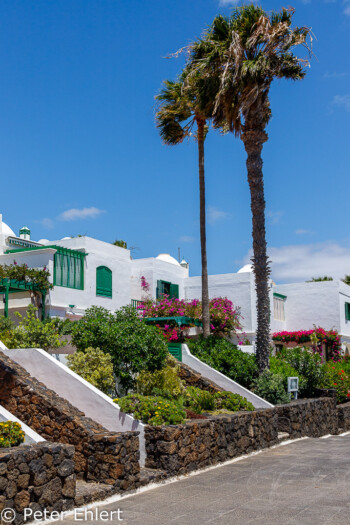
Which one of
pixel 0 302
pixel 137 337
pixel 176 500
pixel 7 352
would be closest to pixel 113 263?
pixel 0 302

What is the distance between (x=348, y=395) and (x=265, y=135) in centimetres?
1025

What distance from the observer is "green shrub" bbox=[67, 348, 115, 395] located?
470 inches

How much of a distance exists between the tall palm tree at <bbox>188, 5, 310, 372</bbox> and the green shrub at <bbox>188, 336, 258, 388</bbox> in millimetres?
405

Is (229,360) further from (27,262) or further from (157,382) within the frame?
(27,262)

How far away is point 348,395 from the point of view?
2091cm

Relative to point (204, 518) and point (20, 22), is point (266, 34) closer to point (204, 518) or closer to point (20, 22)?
point (20, 22)

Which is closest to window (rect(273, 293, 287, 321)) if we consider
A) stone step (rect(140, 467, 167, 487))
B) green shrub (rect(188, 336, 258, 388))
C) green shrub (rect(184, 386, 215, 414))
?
green shrub (rect(188, 336, 258, 388))

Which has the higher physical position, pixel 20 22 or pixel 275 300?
pixel 20 22

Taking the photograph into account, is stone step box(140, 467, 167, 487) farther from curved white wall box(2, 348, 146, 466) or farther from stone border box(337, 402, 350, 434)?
stone border box(337, 402, 350, 434)

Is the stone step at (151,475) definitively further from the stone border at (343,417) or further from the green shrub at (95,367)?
the stone border at (343,417)

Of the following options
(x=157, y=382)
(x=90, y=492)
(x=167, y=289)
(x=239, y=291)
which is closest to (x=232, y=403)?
(x=157, y=382)

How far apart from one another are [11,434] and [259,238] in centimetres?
1152

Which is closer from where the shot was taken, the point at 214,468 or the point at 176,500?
the point at 176,500

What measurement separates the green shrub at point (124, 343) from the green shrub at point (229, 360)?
162 inches
